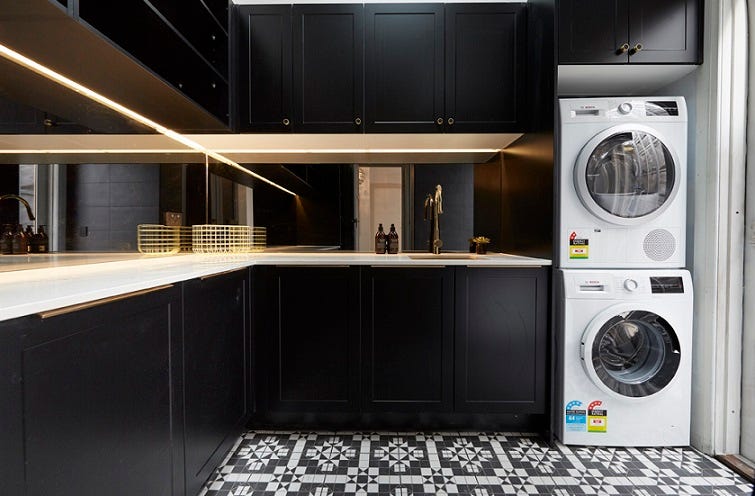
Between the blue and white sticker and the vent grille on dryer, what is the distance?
82 cm

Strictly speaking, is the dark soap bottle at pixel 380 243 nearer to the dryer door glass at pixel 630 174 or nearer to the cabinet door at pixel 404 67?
the cabinet door at pixel 404 67

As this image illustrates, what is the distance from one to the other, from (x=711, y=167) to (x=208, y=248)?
271cm

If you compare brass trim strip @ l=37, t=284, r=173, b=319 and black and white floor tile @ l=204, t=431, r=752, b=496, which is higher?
brass trim strip @ l=37, t=284, r=173, b=319

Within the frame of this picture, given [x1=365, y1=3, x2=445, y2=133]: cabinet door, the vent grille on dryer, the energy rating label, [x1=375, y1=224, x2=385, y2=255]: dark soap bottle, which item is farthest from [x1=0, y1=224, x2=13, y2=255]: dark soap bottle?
the vent grille on dryer

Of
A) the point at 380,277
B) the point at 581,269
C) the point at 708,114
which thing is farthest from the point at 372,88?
the point at 708,114

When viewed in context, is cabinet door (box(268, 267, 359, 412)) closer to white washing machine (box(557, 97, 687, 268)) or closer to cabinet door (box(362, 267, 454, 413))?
cabinet door (box(362, 267, 454, 413))

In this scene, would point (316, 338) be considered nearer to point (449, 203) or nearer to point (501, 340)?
point (501, 340)

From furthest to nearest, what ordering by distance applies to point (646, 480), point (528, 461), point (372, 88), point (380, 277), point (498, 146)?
point (498, 146) → point (372, 88) → point (380, 277) → point (528, 461) → point (646, 480)

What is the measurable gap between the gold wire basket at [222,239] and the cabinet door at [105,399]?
123cm

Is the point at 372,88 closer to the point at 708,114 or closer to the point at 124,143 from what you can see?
the point at 124,143

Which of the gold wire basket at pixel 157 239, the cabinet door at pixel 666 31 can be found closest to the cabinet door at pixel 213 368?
the gold wire basket at pixel 157 239

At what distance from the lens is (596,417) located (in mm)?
2061

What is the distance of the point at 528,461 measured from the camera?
77.1 inches

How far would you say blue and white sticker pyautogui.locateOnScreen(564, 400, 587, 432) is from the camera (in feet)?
6.77
